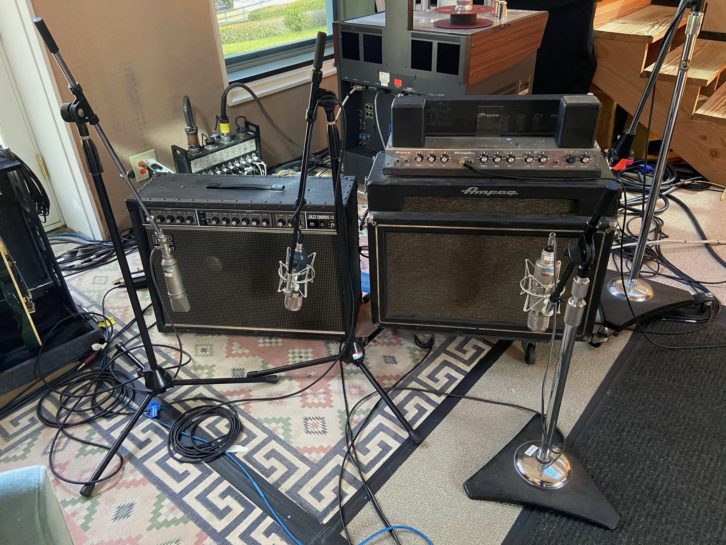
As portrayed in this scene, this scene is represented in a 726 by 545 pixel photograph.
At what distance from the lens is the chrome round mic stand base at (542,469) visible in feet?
4.38

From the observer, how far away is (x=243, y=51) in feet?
9.23

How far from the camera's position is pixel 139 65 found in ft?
7.27

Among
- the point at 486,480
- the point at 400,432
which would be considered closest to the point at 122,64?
the point at 400,432

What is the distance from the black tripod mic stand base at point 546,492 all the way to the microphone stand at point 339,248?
0.20m

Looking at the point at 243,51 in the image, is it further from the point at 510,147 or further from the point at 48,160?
the point at 510,147

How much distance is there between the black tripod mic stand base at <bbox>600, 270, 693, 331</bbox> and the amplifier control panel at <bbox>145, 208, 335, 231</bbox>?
937mm

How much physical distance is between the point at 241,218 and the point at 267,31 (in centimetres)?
170

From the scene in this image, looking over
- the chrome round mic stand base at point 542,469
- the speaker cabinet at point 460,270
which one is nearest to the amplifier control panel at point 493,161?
the speaker cabinet at point 460,270

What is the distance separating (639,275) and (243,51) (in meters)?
2.03

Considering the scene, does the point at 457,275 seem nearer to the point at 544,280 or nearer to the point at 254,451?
the point at 544,280

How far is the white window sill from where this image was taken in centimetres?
263

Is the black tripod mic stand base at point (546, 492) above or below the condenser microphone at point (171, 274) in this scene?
below

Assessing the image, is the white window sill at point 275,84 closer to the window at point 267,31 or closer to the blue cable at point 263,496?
the window at point 267,31

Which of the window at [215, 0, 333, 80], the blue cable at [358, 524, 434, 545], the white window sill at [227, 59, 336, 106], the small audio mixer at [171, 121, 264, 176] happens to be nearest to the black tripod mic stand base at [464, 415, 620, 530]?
the blue cable at [358, 524, 434, 545]
